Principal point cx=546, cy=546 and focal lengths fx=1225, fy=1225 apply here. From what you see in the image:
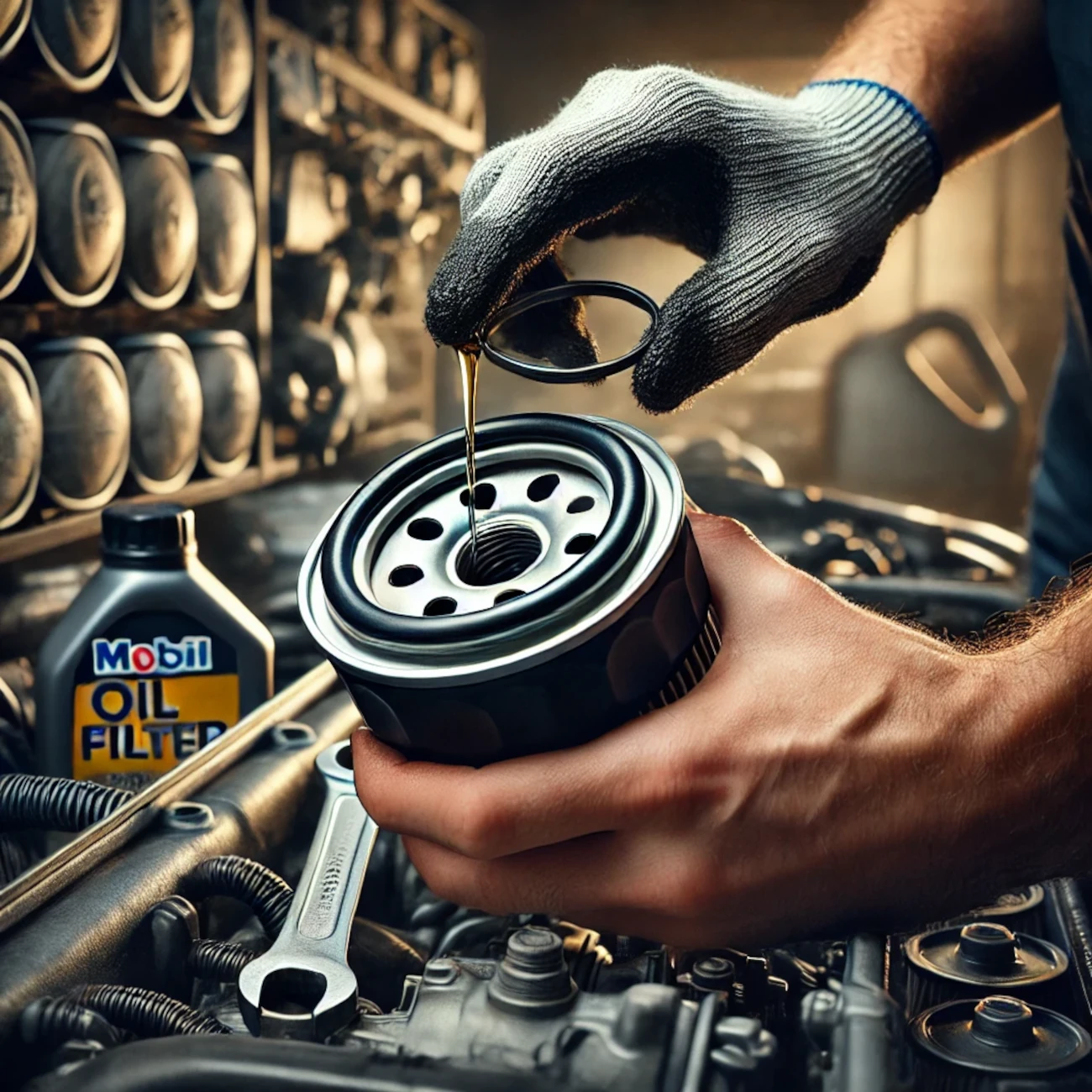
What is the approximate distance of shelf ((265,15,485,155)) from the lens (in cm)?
215

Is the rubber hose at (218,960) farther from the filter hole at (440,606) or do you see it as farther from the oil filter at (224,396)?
the oil filter at (224,396)

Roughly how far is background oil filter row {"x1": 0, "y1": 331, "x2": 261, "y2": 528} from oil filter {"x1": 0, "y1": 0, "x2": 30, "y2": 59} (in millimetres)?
290

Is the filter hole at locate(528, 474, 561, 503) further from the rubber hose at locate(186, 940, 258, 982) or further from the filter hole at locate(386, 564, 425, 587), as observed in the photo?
the rubber hose at locate(186, 940, 258, 982)

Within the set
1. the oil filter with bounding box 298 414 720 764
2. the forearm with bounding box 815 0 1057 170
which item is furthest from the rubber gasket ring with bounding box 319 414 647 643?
the forearm with bounding box 815 0 1057 170

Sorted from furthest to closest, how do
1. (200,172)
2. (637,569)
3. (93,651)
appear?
(200,172) → (93,651) → (637,569)

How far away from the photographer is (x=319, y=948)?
24.5 inches

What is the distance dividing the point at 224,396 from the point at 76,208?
1.60ft

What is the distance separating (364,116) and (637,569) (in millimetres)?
2286

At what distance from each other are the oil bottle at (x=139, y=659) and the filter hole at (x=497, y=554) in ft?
1.14

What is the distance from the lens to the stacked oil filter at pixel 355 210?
7.18ft

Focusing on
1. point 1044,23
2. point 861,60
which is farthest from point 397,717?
point 1044,23

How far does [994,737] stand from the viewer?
644 mm

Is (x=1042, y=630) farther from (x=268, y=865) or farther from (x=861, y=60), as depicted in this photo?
(x=861, y=60)

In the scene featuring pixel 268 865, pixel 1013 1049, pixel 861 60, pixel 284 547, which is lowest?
pixel 284 547
